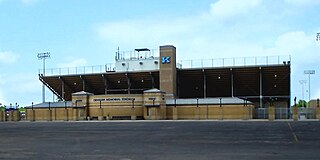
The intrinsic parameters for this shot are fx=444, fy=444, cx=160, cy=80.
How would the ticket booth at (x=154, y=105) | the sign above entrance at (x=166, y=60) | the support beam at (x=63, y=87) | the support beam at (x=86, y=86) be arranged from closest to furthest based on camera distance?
the ticket booth at (x=154, y=105)
the sign above entrance at (x=166, y=60)
the support beam at (x=86, y=86)
the support beam at (x=63, y=87)

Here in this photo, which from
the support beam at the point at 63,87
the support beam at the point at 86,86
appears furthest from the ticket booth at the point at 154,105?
the support beam at the point at 63,87

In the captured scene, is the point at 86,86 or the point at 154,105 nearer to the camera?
the point at 154,105

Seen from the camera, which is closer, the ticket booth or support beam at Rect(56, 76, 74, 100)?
the ticket booth

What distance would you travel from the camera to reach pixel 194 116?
271 feet

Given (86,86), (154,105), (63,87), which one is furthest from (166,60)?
(63,87)

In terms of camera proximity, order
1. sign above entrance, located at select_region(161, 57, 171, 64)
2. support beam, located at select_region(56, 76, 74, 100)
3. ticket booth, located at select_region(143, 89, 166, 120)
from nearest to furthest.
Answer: ticket booth, located at select_region(143, 89, 166, 120), sign above entrance, located at select_region(161, 57, 171, 64), support beam, located at select_region(56, 76, 74, 100)

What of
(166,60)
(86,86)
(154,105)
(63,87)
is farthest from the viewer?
(63,87)

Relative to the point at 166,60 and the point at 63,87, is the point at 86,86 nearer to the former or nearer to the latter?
the point at 63,87

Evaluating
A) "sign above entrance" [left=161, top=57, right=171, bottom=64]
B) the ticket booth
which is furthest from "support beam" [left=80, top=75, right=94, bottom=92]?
the ticket booth

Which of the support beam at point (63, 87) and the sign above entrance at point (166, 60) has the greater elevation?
the sign above entrance at point (166, 60)

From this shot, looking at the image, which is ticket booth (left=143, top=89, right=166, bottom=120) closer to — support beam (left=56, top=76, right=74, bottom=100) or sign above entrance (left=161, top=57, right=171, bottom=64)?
sign above entrance (left=161, top=57, right=171, bottom=64)

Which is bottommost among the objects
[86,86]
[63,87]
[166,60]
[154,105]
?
[154,105]

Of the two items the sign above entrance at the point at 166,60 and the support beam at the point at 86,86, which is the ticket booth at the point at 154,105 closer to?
the sign above entrance at the point at 166,60

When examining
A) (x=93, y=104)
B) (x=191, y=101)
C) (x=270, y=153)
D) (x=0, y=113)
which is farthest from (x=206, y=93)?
(x=270, y=153)
